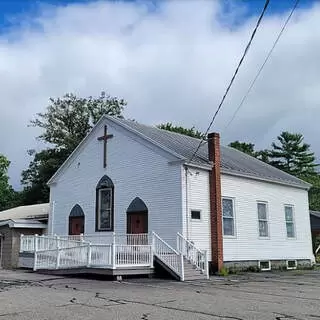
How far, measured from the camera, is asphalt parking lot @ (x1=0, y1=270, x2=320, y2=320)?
9.84 metres

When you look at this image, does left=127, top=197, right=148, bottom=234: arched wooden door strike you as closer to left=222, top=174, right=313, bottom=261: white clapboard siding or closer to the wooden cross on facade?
the wooden cross on facade

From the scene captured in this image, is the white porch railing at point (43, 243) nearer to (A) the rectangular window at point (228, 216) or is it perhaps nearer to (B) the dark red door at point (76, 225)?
(B) the dark red door at point (76, 225)

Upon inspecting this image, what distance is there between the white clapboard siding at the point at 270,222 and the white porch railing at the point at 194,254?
2.79m

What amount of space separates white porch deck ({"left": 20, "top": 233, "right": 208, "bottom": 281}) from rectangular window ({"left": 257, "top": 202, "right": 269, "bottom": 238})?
6592mm

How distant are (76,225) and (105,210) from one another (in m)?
2.54

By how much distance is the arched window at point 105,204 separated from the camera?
24763 mm

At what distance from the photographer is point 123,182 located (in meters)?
24.4

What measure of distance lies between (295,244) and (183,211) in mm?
10273

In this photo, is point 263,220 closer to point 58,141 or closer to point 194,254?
point 194,254

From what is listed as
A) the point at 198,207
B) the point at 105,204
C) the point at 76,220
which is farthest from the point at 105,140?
the point at 198,207

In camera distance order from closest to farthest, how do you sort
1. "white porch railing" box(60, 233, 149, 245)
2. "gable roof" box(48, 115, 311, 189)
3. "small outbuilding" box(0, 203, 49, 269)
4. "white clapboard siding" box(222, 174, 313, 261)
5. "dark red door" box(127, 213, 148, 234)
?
"white porch railing" box(60, 233, 149, 245) → "gable roof" box(48, 115, 311, 189) → "dark red door" box(127, 213, 148, 234) → "white clapboard siding" box(222, 174, 313, 261) → "small outbuilding" box(0, 203, 49, 269)

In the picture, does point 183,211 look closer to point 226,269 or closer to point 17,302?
point 226,269

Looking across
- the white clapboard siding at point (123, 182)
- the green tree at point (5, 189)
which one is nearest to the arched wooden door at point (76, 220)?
the white clapboard siding at point (123, 182)

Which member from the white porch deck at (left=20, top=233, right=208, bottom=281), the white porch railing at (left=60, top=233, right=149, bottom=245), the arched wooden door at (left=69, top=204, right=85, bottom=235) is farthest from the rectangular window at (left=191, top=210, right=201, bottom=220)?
the arched wooden door at (left=69, top=204, right=85, bottom=235)
